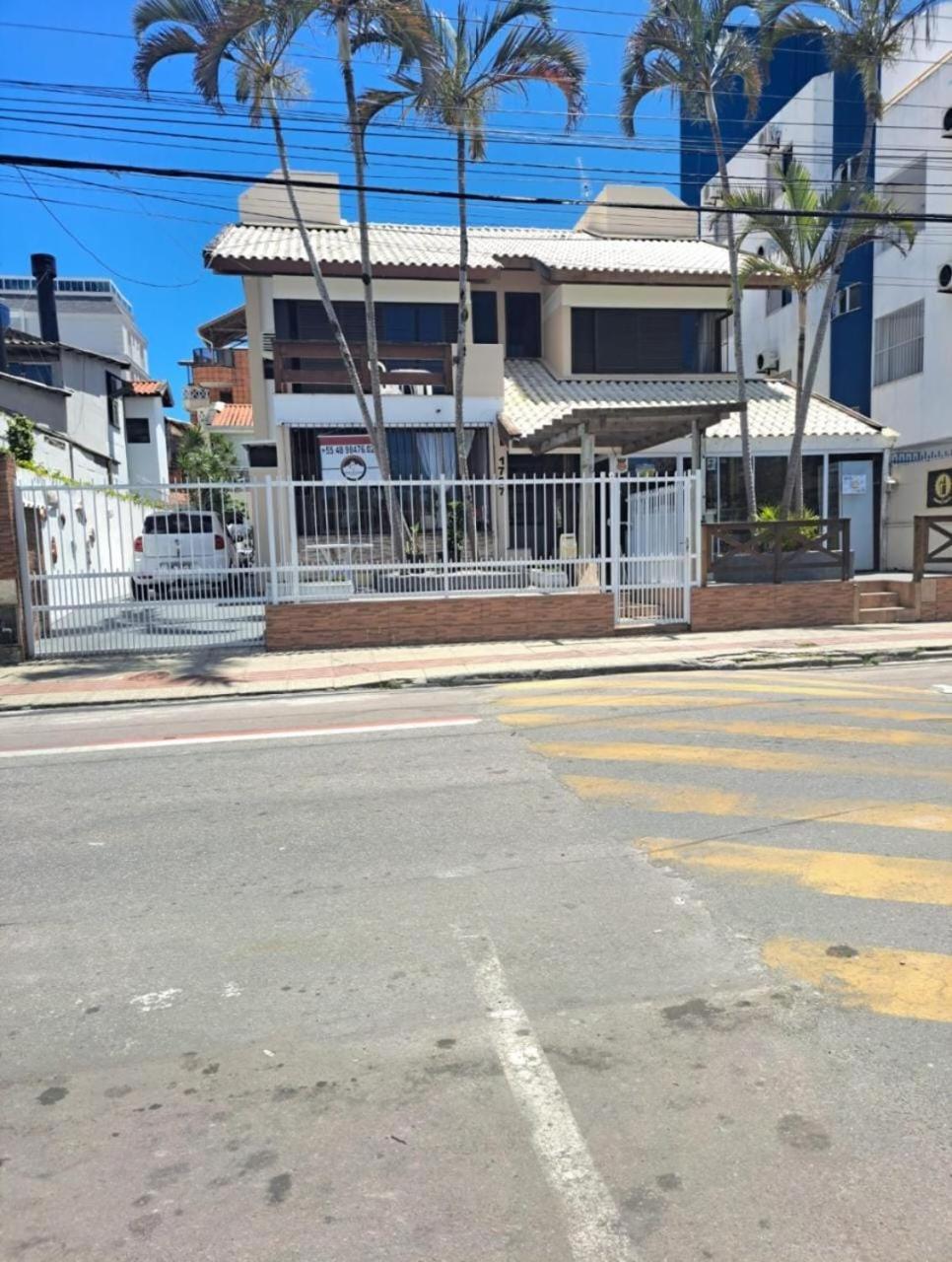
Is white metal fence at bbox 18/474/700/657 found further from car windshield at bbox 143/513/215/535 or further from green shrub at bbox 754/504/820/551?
green shrub at bbox 754/504/820/551

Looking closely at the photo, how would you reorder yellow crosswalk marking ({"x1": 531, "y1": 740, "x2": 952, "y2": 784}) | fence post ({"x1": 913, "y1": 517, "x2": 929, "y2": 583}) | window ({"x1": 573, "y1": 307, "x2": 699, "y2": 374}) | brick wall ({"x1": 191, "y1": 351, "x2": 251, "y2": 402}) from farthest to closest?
brick wall ({"x1": 191, "y1": 351, "x2": 251, "y2": 402}) → window ({"x1": 573, "y1": 307, "x2": 699, "y2": 374}) → fence post ({"x1": 913, "y1": 517, "x2": 929, "y2": 583}) → yellow crosswalk marking ({"x1": 531, "y1": 740, "x2": 952, "y2": 784})

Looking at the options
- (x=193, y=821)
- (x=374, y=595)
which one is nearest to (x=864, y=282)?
(x=374, y=595)

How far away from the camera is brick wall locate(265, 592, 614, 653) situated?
12539 mm

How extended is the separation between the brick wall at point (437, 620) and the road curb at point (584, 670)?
2.16 metres

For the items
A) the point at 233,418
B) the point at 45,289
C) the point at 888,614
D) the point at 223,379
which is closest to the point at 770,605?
the point at 888,614

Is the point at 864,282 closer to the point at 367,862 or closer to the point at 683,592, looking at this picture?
the point at 683,592

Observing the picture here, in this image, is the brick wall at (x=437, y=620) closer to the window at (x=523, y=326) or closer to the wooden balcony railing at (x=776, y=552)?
the wooden balcony railing at (x=776, y=552)

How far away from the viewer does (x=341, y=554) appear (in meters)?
12.6

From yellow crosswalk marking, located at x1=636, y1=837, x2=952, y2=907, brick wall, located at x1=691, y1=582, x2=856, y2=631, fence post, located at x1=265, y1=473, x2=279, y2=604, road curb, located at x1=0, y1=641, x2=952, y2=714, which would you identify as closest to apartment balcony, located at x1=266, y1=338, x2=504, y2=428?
fence post, located at x1=265, y1=473, x2=279, y2=604

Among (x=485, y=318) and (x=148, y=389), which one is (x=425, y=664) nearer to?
(x=485, y=318)

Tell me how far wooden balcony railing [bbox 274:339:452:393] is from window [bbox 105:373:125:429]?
19.3 meters

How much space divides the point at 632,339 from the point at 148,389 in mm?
25561

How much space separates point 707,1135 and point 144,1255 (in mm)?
1555

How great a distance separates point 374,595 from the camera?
12703mm
